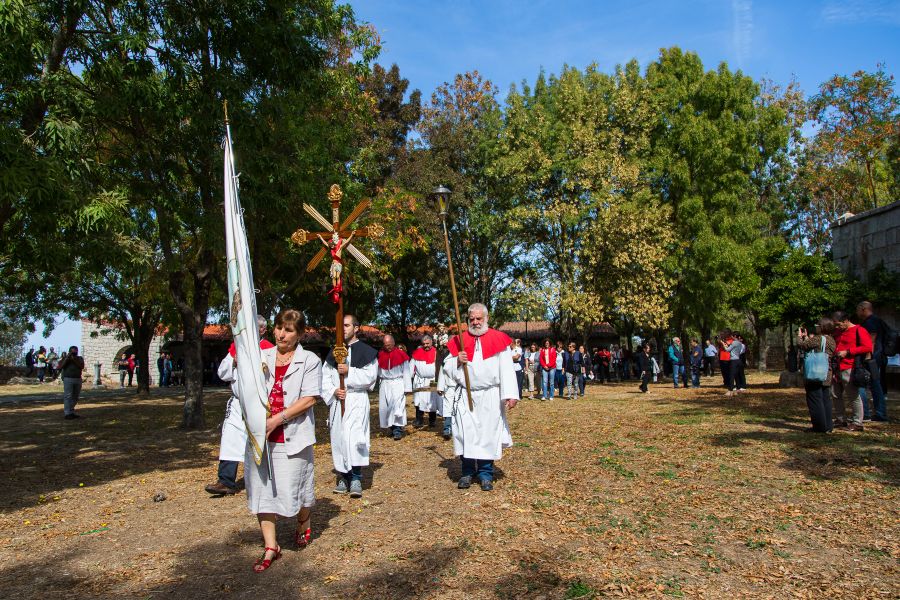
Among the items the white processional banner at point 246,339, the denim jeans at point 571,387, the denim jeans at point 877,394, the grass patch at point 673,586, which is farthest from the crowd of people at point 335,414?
the denim jeans at point 571,387

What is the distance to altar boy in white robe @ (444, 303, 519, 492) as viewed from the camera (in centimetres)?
754

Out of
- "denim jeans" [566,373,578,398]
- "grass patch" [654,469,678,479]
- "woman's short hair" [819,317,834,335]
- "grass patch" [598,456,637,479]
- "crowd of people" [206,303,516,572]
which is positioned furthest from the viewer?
"denim jeans" [566,373,578,398]

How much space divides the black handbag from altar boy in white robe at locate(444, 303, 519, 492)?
5923 millimetres

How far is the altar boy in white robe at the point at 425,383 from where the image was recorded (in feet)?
46.4

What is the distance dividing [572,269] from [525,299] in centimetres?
259

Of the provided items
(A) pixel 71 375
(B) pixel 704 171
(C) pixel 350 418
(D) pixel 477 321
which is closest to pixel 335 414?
(C) pixel 350 418

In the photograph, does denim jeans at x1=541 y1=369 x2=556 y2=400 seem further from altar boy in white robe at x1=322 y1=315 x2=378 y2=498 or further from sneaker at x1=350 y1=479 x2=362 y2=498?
sneaker at x1=350 y1=479 x2=362 y2=498

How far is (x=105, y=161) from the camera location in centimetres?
1225

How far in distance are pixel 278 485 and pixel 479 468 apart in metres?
3.15

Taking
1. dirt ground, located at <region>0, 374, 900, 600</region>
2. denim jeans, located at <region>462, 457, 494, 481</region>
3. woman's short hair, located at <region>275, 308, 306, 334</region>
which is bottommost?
dirt ground, located at <region>0, 374, 900, 600</region>

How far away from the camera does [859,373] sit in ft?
33.3

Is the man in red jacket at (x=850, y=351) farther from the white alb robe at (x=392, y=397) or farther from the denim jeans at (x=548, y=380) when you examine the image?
the denim jeans at (x=548, y=380)

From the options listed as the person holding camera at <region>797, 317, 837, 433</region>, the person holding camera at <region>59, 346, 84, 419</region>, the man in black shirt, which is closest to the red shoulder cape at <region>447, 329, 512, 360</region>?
the person holding camera at <region>797, 317, 837, 433</region>

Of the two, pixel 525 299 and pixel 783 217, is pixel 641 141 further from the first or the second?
pixel 783 217
